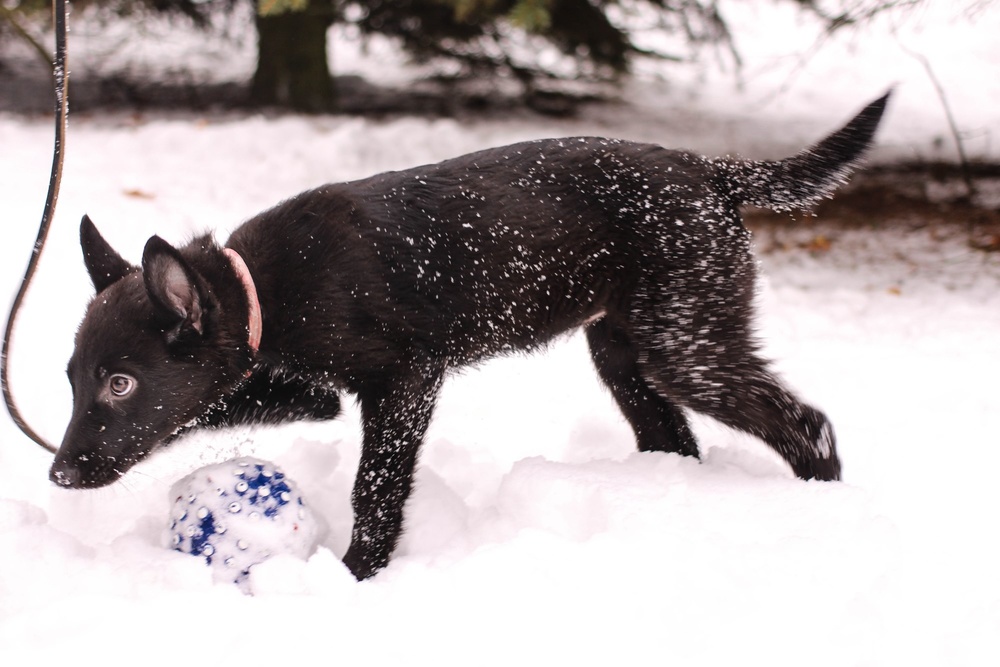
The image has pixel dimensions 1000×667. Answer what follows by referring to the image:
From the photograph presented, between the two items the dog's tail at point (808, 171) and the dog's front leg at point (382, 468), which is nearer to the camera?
the dog's front leg at point (382, 468)

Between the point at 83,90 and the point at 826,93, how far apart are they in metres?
7.65

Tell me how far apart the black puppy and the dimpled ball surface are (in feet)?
0.61

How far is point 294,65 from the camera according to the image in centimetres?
833

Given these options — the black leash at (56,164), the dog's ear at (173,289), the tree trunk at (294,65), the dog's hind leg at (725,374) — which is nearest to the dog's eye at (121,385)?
the dog's ear at (173,289)

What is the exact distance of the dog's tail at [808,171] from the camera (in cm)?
316

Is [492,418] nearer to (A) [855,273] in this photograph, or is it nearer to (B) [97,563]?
(B) [97,563]

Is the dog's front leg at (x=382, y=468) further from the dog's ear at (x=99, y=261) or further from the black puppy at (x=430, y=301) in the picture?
the dog's ear at (x=99, y=261)

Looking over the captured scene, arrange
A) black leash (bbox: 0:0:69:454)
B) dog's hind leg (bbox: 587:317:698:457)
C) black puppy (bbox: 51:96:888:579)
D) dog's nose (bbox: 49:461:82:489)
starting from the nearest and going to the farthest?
black leash (bbox: 0:0:69:454)
dog's nose (bbox: 49:461:82:489)
black puppy (bbox: 51:96:888:579)
dog's hind leg (bbox: 587:317:698:457)

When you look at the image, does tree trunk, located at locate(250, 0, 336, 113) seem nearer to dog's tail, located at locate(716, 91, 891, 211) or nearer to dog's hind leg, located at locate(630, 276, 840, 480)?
dog's tail, located at locate(716, 91, 891, 211)

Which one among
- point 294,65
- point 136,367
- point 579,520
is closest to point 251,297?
point 136,367

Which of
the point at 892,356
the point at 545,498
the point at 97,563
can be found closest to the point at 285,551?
the point at 97,563

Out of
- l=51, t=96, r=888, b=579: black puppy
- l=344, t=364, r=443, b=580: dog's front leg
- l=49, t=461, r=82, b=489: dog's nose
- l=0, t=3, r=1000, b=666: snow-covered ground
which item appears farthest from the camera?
l=344, t=364, r=443, b=580: dog's front leg

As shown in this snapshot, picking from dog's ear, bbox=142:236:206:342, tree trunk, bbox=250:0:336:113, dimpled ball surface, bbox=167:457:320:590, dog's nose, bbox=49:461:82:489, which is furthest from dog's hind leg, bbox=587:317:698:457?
tree trunk, bbox=250:0:336:113

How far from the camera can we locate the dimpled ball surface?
110 inches
